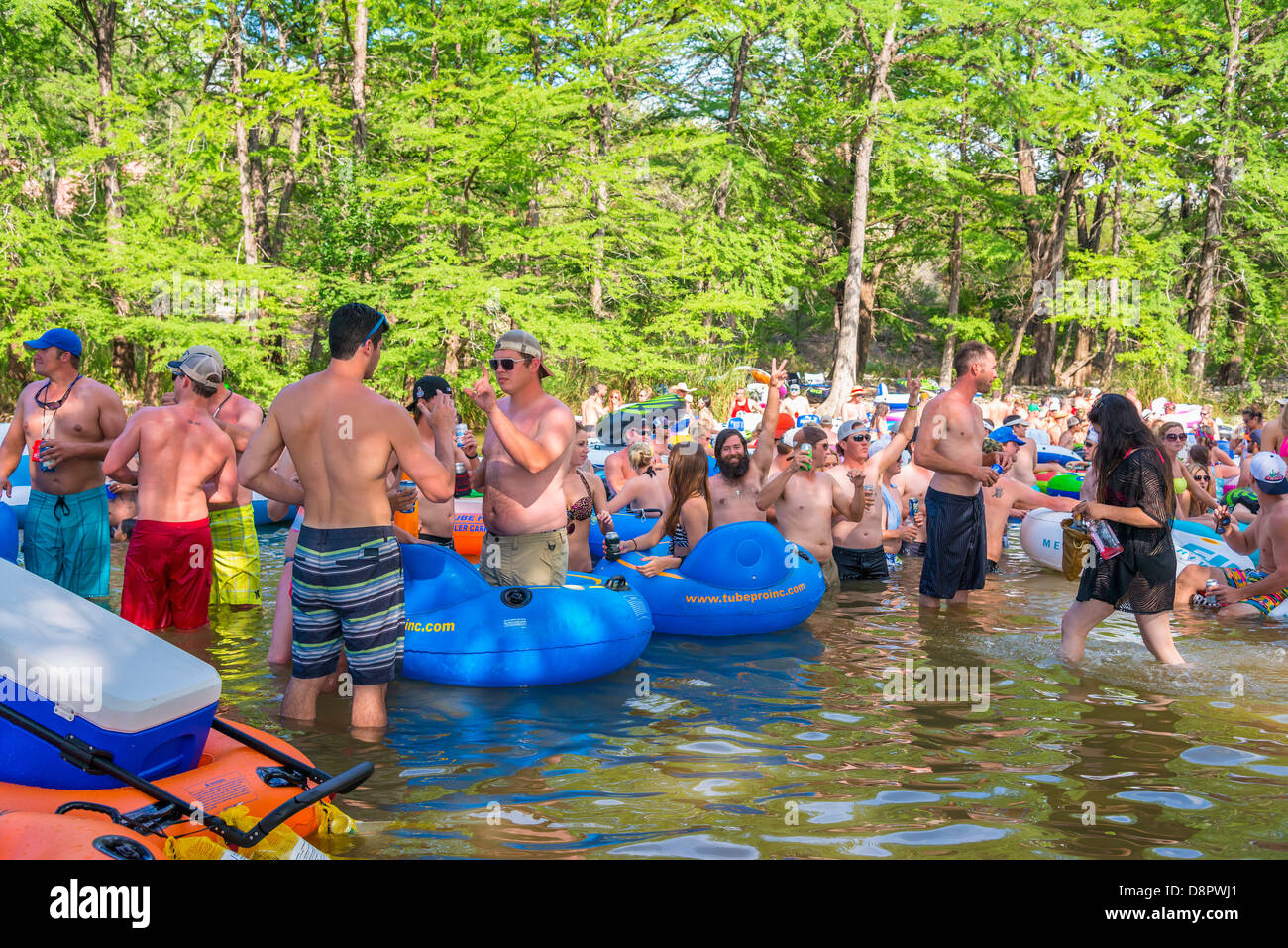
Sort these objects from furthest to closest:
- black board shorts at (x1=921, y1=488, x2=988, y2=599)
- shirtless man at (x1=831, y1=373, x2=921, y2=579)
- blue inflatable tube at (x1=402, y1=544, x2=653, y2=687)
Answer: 1. shirtless man at (x1=831, y1=373, x2=921, y2=579)
2. black board shorts at (x1=921, y1=488, x2=988, y2=599)
3. blue inflatable tube at (x1=402, y1=544, x2=653, y2=687)

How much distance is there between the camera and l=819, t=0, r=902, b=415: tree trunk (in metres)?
22.4

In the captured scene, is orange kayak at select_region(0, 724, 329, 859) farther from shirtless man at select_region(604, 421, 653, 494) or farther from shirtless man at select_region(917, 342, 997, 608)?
shirtless man at select_region(604, 421, 653, 494)

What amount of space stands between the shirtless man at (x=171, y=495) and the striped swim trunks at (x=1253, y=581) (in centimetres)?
685

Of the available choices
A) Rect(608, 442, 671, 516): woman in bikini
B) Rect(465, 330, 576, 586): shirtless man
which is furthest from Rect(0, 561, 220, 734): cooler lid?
Rect(608, 442, 671, 516): woman in bikini

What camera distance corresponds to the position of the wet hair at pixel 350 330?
3988 mm

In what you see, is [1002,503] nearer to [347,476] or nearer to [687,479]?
[687,479]

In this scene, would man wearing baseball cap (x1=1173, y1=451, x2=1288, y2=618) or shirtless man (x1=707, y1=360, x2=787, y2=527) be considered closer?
man wearing baseball cap (x1=1173, y1=451, x2=1288, y2=618)

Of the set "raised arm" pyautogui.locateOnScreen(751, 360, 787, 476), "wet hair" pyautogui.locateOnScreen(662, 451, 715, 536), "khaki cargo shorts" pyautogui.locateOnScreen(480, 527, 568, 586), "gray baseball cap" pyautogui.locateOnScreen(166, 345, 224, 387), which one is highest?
"gray baseball cap" pyautogui.locateOnScreen(166, 345, 224, 387)

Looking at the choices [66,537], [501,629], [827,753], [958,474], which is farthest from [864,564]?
[66,537]

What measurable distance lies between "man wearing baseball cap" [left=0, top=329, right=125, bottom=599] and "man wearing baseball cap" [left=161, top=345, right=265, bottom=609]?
68 centimetres

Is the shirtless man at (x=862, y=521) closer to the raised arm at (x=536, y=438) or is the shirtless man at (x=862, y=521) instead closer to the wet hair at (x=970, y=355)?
the wet hair at (x=970, y=355)

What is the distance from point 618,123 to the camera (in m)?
22.8

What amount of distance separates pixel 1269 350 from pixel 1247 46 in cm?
839
